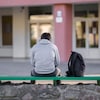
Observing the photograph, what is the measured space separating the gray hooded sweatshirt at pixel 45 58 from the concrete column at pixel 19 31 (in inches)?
608

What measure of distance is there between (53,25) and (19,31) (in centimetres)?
221

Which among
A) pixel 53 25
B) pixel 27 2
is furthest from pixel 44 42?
pixel 53 25

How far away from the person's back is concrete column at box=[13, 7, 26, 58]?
15408mm

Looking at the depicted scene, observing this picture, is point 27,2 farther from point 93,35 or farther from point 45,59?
point 45,59

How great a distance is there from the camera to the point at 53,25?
76.3ft

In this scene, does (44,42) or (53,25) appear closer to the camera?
(44,42)

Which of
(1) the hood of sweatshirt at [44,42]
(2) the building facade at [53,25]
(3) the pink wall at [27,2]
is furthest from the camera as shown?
(2) the building facade at [53,25]

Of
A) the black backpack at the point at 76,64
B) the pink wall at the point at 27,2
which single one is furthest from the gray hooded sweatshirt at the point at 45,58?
the pink wall at the point at 27,2

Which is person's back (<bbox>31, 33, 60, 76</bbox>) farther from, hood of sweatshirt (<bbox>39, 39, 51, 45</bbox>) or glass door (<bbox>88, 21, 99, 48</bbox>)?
glass door (<bbox>88, 21, 99, 48</bbox>)

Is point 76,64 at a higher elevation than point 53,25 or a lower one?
lower

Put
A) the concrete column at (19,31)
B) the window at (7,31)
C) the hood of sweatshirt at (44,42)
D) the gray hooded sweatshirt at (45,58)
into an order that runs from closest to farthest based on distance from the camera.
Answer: the gray hooded sweatshirt at (45,58) < the hood of sweatshirt at (44,42) < the concrete column at (19,31) < the window at (7,31)

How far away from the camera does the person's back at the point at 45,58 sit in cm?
852

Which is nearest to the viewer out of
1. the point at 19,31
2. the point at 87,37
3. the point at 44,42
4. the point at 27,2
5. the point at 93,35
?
the point at 44,42

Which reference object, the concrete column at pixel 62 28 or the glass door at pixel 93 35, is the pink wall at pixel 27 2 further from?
the glass door at pixel 93 35
